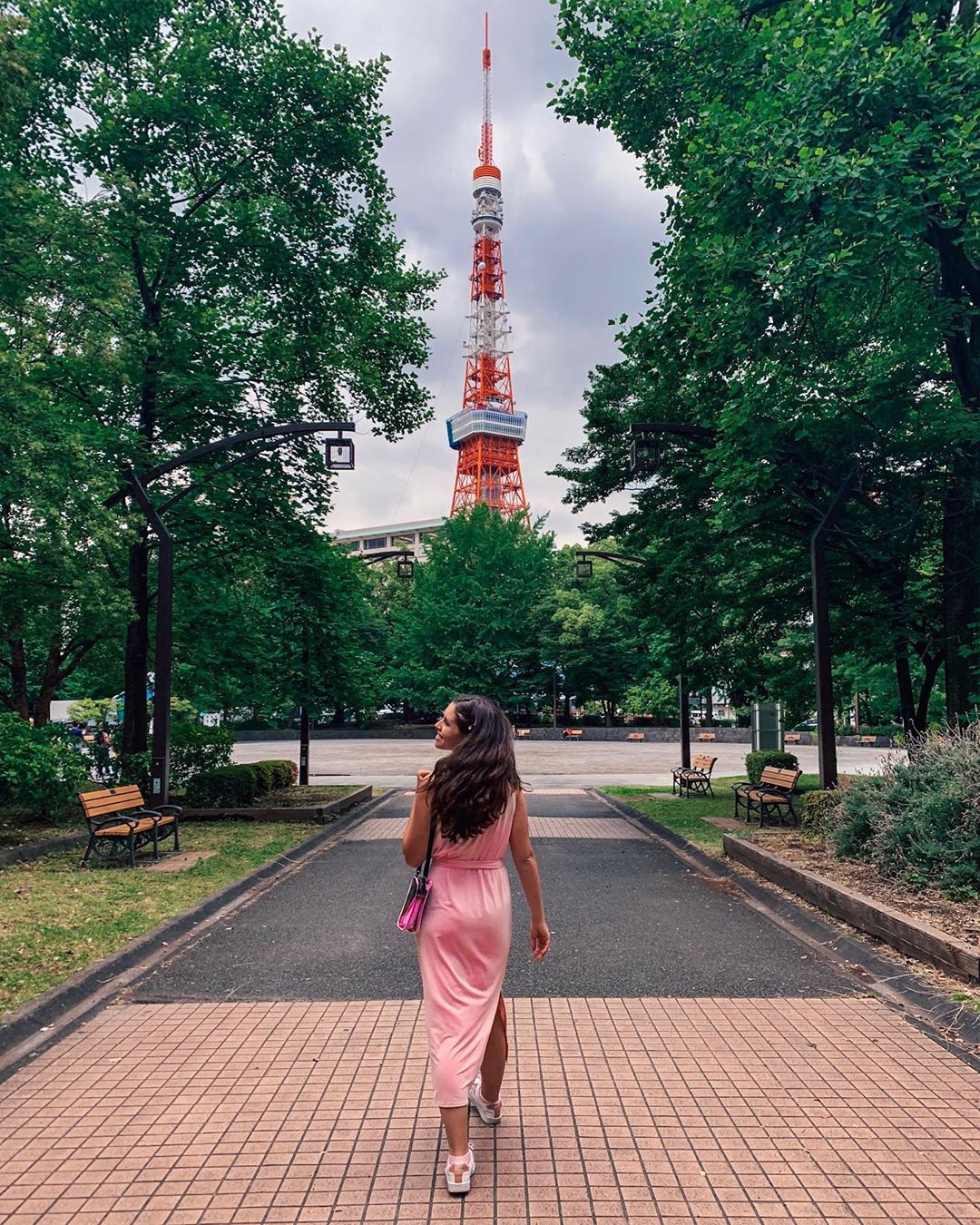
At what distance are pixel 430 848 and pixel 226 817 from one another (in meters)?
12.5

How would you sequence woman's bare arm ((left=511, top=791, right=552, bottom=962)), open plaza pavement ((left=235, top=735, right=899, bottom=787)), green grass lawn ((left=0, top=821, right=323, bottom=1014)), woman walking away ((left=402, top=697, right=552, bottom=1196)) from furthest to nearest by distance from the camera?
open plaza pavement ((left=235, top=735, right=899, bottom=787))
green grass lawn ((left=0, top=821, right=323, bottom=1014))
woman's bare arm ((left=511, top=791, right=552, bottom=962))
woman walking away ((left=402, top=697, right=552, bottom=1196))

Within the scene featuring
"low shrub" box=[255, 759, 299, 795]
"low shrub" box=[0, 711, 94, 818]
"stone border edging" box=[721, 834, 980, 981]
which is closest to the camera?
"stone border edging" box=[721, 834, 980, 981]

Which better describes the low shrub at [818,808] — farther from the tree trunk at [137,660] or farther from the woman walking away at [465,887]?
the tree trunk at [137,660]

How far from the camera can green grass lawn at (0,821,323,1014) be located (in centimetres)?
590

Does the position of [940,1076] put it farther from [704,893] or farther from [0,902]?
[0,902]

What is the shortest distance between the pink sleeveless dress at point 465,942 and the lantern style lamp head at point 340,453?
32.5 feet

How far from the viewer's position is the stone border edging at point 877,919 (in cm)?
549

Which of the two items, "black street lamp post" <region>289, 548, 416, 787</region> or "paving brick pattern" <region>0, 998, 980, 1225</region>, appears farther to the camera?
"black street lamp post" <region>289, 548, 416, 787</region>

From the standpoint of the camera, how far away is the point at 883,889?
739 cm

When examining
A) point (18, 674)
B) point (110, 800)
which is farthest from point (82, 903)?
point (18, 674)

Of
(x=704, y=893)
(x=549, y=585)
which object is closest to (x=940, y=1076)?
(x=704, y=893)

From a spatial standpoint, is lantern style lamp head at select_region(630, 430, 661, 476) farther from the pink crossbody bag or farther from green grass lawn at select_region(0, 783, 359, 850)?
the pink crossbody bag

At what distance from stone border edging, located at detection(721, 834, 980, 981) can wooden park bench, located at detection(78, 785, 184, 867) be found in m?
7.44

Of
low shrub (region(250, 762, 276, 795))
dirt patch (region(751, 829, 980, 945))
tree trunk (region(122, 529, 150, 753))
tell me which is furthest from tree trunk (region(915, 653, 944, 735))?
tree trunk (region(122, 529, 150, 753))
